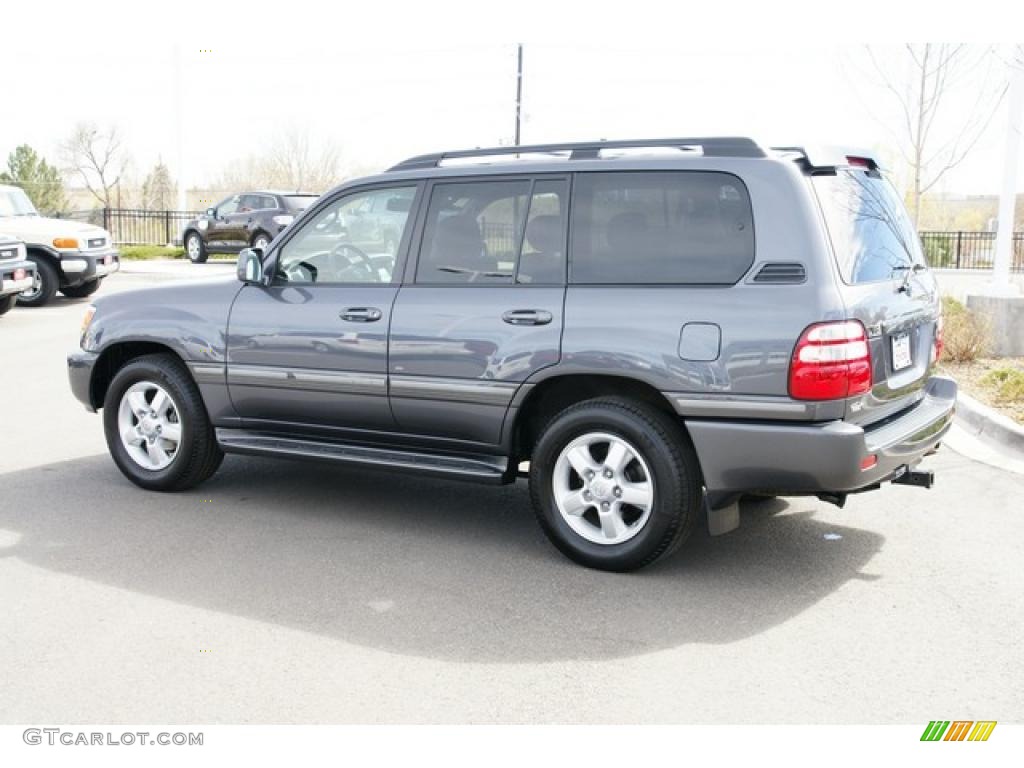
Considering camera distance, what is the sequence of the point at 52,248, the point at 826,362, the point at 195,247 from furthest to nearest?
the point at 195,247, the point at 52,248, the point at 826,362

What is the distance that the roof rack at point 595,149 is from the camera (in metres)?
5.09

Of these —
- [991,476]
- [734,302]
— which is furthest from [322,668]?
[991,476]

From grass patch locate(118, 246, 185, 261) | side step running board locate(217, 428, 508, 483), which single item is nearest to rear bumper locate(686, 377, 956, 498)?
side step running board locate(217, 428, 508, 483)

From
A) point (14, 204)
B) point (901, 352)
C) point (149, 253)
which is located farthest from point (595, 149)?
point (149, 253)

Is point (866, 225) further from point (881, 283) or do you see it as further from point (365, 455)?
point (365, 455)

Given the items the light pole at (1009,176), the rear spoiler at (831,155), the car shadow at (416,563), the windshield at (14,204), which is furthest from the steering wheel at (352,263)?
the windshield at (14,204)

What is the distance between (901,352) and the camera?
17.4ft

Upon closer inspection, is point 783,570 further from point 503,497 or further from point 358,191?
point 358,191

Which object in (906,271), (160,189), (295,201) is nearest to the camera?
(906,271)

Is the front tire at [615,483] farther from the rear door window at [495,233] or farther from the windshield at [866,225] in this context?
the windshield at [866,225]

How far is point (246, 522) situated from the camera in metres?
6.13

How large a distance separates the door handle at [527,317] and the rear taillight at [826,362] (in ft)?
3.90

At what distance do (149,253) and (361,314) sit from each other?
2727 centimetres

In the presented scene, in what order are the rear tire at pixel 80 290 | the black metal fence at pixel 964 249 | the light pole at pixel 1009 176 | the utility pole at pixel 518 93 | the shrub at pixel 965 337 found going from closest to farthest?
the shrub at pixel 965 337
the light pole at pixel 1009 176
the rear tire at pixel 80 290
the utility pole at pixel 518 93
the black metal fence at pixel 964 249
